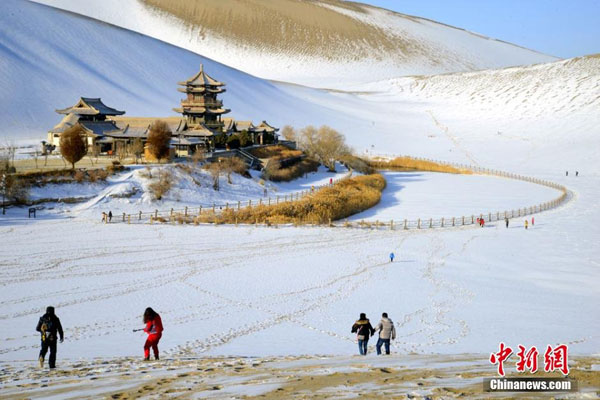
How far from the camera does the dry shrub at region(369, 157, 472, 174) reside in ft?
163

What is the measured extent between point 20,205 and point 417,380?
75.6ft

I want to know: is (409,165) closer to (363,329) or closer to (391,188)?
(391,188)

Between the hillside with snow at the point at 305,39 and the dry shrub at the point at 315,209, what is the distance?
98.1m

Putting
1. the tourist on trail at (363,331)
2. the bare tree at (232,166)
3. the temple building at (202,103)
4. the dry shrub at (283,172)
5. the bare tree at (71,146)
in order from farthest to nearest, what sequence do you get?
the temple building at (202,103) < the dry shrub at (283,172) < the bare tree at (232,166) < the bare tree at (71,146) < the tourist on trail at (363,331)

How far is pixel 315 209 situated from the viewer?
29766 millimetres

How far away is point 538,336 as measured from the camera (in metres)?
12.6

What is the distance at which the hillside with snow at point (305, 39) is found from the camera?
14238cm

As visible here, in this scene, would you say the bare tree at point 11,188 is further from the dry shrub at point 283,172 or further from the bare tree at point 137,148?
the dry shrub at point 283,172

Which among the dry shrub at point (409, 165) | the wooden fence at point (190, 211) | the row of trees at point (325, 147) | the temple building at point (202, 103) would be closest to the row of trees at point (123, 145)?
the wooden fence at point (190, 211)

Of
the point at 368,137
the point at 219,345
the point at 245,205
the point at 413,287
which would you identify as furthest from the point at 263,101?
the point at 219,345

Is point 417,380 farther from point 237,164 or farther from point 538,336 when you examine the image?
point 237,164

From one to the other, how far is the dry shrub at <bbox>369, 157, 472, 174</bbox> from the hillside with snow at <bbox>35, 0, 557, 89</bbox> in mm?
79293

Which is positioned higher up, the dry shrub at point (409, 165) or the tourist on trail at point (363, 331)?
the dry shrub at point (409, 165)

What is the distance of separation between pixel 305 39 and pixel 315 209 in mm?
131585
